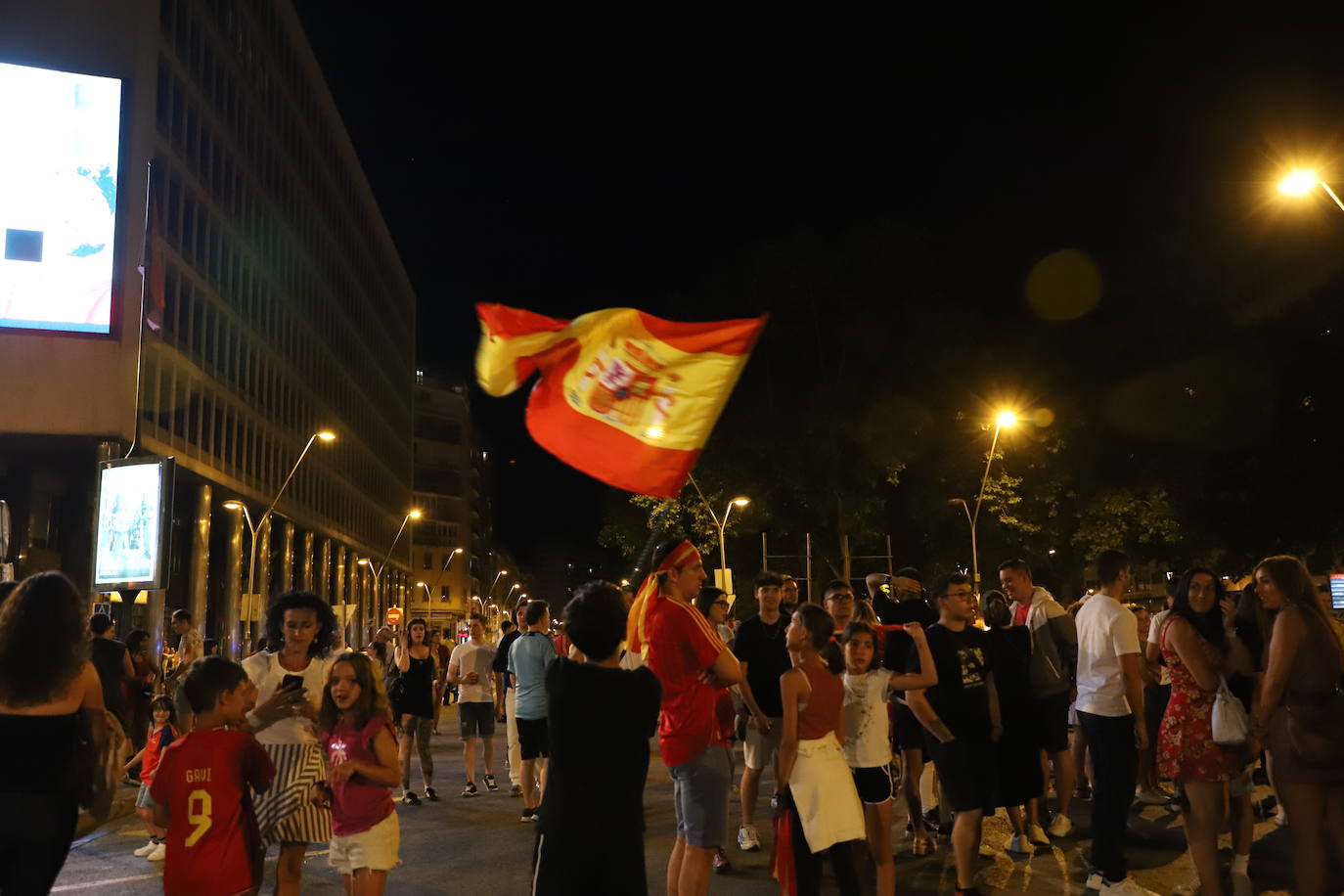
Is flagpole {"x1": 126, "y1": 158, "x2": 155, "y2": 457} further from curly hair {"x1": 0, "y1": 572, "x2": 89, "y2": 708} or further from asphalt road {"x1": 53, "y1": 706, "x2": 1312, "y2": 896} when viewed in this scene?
curly hair {"x1": 0, "y1": 572, "x2": 89, "y2": 708}

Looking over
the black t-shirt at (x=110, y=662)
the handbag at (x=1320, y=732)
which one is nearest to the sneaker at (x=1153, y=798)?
the handbag at (x=1320, y=732)

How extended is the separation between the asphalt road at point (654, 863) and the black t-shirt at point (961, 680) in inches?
46.8

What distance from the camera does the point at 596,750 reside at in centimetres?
458

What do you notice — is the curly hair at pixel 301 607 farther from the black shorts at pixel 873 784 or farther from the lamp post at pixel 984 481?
the lamp post at pixel 984 481

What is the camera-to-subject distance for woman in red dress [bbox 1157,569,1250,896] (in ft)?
23.8

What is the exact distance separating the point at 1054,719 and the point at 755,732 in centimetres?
237

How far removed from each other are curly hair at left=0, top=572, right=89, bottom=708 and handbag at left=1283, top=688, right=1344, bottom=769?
5.73 meters

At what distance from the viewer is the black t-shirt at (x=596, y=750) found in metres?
4.54

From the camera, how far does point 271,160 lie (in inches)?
2068

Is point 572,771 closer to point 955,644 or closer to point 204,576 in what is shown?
point 955,644

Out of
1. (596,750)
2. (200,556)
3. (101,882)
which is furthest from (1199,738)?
(200,556)

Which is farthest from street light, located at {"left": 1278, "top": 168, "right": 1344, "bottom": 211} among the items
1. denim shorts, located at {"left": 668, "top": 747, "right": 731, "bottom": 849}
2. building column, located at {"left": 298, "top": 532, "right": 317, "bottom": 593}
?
building column, located at {"left": 298, "top": 532, "right": 317, "bottom": 593}

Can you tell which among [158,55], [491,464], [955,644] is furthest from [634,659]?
[491,464]

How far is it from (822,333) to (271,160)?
1018 inches
